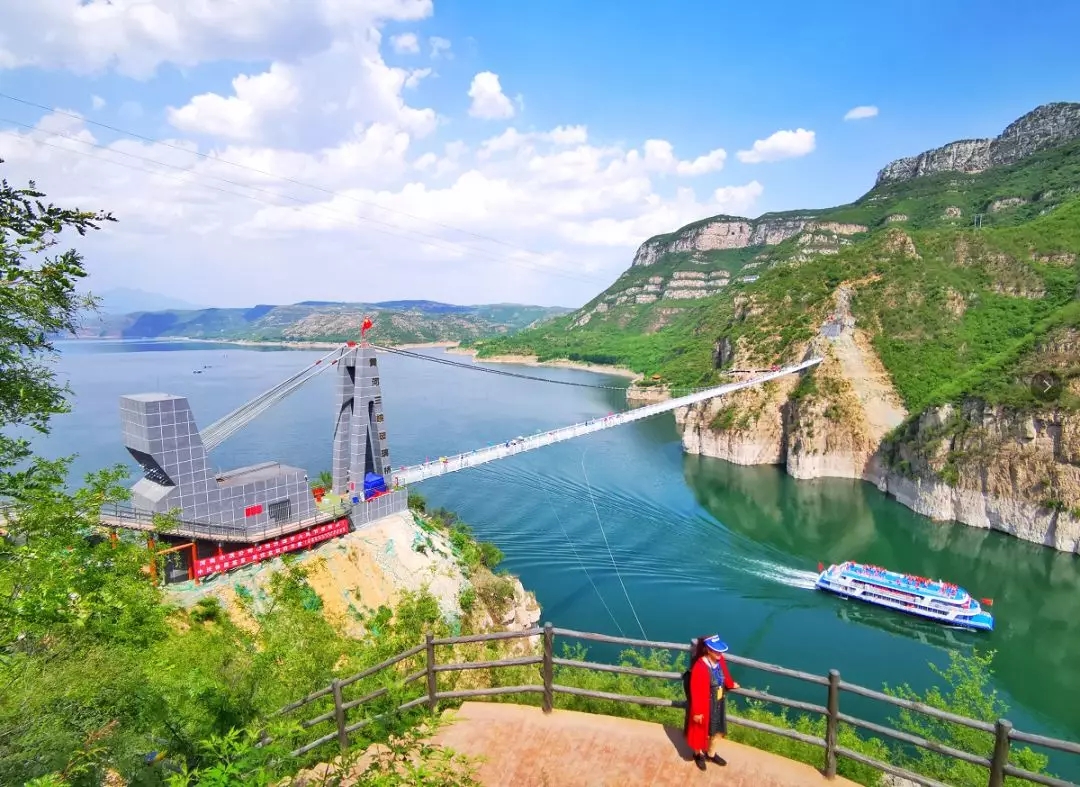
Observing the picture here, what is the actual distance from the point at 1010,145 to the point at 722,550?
4033 inches

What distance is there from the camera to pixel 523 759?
444 centimetres

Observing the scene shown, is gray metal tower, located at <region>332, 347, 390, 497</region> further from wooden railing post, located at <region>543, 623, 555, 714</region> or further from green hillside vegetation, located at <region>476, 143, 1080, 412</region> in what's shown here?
green hillside vegetation, located at <region>476, 143, 1080, 412</region>

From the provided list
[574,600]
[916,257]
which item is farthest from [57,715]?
[916,257]

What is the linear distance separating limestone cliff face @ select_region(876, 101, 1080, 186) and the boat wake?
93449 millimetres

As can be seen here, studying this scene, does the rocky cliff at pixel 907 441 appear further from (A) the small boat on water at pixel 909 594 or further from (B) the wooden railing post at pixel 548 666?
(B) the wooden railing post at pixel 548 666

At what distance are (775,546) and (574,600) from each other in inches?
420

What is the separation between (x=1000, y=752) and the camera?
12.2 ft

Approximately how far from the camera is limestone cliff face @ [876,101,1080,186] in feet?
278

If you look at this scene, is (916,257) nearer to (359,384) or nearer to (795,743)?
(359,384)

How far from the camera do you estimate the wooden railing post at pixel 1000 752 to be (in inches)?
144

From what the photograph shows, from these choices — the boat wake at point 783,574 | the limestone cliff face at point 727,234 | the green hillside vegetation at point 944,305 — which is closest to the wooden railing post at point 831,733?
the boat wake at point 783,574

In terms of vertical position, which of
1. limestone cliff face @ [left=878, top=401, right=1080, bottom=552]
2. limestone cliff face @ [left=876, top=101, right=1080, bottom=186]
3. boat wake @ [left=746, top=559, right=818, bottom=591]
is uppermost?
limestone cliff face @ [left=876, top=101, right=1080, bottom=186]

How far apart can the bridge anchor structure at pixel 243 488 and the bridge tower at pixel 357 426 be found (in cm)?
3

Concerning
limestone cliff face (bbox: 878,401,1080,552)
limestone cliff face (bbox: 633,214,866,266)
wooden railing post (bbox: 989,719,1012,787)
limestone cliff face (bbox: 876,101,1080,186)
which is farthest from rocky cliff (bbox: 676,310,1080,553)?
limestone cliff face (bbox: 633,214,866,266)
